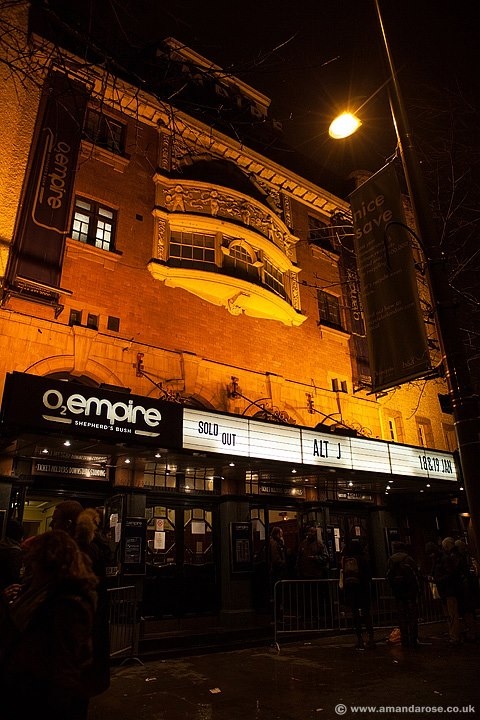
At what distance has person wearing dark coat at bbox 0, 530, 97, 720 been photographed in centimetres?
296

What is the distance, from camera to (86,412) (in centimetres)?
928

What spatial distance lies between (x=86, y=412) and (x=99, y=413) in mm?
258

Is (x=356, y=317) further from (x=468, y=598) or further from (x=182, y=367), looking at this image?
(x=468, y=598)

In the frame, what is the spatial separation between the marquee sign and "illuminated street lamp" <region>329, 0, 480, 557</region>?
6.50 meters

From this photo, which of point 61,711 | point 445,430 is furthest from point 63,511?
point 445,430

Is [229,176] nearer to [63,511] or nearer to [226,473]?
[226,473]

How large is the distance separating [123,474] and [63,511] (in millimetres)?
8024

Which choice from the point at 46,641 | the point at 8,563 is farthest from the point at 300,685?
the point at 46,641

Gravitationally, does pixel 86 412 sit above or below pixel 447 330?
above

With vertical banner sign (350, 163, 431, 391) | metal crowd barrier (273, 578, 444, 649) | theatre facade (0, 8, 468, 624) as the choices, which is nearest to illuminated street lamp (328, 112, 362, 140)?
vertical banner sign (350, 163, 431, 391)

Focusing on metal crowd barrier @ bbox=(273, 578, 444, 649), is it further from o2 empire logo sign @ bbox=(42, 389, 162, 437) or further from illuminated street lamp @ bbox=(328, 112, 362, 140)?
illuminated street lamp @ bbox=(328, 112, 362, 140)

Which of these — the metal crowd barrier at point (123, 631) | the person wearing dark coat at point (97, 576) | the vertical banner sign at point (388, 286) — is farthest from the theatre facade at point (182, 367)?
the person wearing dark coat at point (97, 576)

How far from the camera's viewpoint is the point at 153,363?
13.5 meters

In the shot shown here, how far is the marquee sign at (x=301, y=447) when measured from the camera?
11117mm
